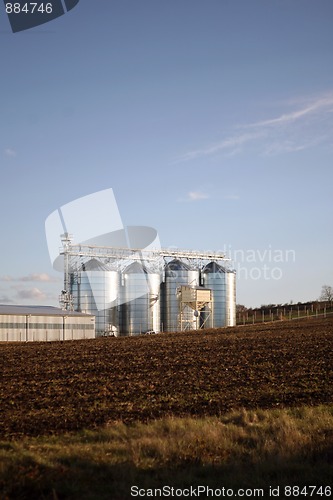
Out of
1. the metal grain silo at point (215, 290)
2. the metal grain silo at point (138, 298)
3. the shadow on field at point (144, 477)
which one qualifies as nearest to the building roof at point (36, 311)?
the metal grain silo at point (138, 298)

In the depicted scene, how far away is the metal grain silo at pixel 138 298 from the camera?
6725 cm

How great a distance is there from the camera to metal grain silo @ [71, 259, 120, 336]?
64438 mm

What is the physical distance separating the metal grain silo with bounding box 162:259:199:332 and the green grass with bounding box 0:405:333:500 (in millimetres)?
57118

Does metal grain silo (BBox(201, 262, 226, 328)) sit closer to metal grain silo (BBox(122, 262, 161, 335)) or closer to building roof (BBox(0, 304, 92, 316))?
metal grain silo (BBox(122, 262, 161, 335))

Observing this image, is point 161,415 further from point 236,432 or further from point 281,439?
point 281,439

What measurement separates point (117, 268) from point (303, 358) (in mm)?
38296

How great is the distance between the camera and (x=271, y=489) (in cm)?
1041

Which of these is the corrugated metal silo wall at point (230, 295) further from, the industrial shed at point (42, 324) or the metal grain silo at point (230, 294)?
the industrial shed at point (42, 324)

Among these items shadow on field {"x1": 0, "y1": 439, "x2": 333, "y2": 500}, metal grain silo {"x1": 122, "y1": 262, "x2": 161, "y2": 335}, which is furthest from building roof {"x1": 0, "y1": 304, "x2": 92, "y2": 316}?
shadow on field {"x1": 0, "y1": 439, "x2": 333, "y2": 500}

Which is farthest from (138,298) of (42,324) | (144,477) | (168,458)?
(144,477)

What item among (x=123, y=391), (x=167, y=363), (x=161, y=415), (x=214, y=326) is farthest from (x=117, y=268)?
(x=161, y=415)

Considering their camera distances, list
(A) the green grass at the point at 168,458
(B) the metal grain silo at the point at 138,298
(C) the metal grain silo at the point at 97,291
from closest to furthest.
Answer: (A) the green grass at the point at 168,458 < (C) the metal grain silo at the point at 97,291 < (B) the metal grain silo at the point at 138,298

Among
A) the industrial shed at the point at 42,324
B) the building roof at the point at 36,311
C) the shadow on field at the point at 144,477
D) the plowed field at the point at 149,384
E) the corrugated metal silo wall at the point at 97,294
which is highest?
the corrugated metal silo wall at the point at 97,294

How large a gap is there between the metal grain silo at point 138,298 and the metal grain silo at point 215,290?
8548 millimetres
